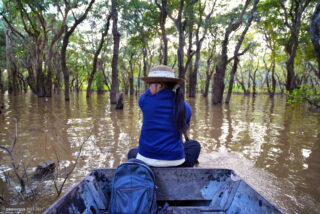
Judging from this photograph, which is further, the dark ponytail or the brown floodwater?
the brown floodwater

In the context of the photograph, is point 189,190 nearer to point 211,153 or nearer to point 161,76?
point 161,76

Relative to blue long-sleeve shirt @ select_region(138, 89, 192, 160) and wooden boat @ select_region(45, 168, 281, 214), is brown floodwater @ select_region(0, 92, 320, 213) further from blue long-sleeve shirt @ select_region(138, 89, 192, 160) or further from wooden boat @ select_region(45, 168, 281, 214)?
blue long-sleeve shirt @ select_region(138, 89, 192, 160)

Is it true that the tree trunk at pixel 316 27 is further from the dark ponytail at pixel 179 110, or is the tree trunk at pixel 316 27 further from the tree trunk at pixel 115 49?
the tree trunk at pixel 115 49

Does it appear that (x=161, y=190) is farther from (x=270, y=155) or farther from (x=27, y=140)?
(x=27, y=140)

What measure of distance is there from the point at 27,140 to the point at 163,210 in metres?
4.66

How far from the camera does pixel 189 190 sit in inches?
89.4

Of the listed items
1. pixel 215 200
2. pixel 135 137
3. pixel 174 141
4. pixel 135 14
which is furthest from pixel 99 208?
pixel 135 14

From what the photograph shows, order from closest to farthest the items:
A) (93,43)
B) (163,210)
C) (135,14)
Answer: (163,210) → (135,14) → (93,43)

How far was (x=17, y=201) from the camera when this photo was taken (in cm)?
274

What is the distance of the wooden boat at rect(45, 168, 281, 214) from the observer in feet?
6.52

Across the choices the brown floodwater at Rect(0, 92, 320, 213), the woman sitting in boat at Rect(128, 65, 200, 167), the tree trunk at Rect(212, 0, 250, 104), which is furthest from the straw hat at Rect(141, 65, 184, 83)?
the tree trunk at Rect(212, 0, 250, 104)

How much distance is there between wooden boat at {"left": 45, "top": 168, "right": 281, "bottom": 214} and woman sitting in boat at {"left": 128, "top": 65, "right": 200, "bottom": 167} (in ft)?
0.59

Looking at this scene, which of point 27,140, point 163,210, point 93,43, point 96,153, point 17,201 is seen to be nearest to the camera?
point 163,210

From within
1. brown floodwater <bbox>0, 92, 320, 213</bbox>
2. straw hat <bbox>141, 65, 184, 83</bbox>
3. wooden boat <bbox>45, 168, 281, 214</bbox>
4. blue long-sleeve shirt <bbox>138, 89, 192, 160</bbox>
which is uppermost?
straw hat <bbox>141, 65, 184, 83</bbox>
